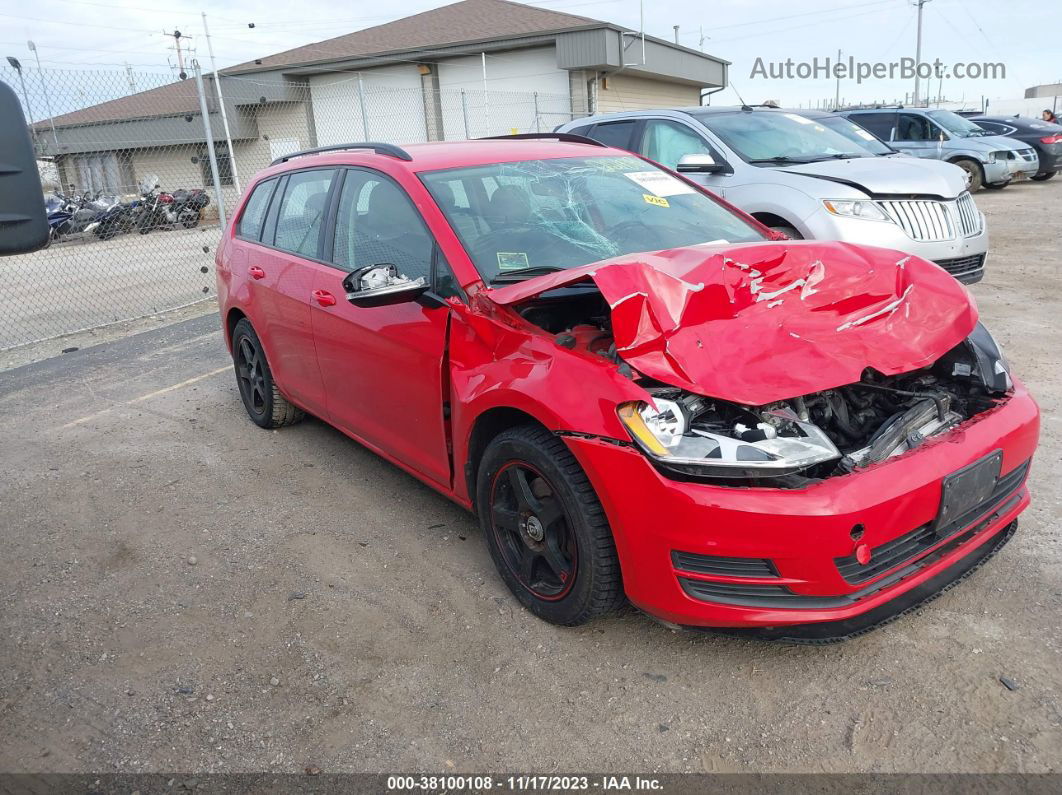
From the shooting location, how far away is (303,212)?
4.30 meters

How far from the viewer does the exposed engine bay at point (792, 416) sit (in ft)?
7.77

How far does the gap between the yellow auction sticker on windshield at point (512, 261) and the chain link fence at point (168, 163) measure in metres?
6.70

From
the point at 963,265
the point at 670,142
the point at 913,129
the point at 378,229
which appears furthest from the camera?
the point at 913,129

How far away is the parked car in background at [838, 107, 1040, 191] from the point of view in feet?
50.5

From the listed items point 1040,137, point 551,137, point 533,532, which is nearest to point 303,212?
point 551,137

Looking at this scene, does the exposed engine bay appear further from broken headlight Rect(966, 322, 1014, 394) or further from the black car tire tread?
the black car tire tread

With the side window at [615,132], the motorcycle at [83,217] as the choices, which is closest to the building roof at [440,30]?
the motorcycle at [83,217]

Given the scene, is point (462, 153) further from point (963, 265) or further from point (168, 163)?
point (168, 163)

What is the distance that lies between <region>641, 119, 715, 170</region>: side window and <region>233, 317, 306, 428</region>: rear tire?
13.4 ft

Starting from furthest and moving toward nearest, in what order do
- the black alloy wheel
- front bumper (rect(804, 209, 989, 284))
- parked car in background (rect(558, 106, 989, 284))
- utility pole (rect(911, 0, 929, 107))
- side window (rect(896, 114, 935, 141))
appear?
1. utility pole (rect(911, 0, 929, 107))
2. side window (rect(896, 114, 935, 141))
3. parked car in background (rect(558, 106, 989, 284))
4. front bumper (rect(804, 209, 989, 284))
5. the black alloy wheel

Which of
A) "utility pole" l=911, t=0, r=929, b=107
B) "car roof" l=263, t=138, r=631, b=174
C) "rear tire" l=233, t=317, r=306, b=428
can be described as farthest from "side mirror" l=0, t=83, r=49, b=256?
"utility pole" l=911, t=0, r=929, b=107

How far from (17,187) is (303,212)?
2418 mm

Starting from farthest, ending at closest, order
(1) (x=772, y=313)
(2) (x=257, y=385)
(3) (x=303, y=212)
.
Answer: (2) (x=257, y=385) < (3) (x=303, y=212) < (1) (x=772, y=313)

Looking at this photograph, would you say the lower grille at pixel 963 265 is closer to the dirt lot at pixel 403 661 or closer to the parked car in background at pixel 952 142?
the dirt lot at pixel 403 661
